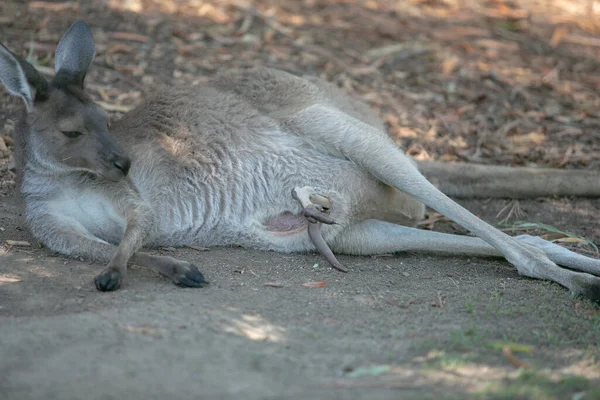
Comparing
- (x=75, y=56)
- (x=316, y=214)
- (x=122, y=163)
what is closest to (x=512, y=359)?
(x=316, y=214)

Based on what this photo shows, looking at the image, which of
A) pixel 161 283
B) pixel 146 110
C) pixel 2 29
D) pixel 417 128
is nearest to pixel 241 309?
pixel 161 283

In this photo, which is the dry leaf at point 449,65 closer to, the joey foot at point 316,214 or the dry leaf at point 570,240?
the dry leaf at point 570,240

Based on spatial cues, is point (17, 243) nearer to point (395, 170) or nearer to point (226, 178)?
point (226, 178)

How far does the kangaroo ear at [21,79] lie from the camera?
4105 mm

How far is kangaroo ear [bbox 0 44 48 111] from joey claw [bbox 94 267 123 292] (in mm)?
1115

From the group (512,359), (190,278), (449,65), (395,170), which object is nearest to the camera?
(512,359)

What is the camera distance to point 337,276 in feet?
14.3

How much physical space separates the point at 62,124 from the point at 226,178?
102 centimetres

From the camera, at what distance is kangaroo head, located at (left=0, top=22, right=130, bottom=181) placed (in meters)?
4.18

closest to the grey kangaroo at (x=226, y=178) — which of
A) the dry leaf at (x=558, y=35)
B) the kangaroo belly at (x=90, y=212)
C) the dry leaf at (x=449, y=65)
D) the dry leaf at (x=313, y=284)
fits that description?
the kangaroo belly at (x=90, y=212)

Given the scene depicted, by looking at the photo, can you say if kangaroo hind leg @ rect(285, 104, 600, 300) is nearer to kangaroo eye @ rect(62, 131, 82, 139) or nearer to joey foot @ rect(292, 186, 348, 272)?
joey foot @ rect(292, 186, 348, 272)

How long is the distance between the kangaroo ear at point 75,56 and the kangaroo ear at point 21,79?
0.48ft

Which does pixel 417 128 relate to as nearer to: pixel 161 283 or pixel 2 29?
pixel 161 283

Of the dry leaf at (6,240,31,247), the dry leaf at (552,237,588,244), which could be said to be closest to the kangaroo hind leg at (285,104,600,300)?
the dry leaf at (552,237,588,244)
